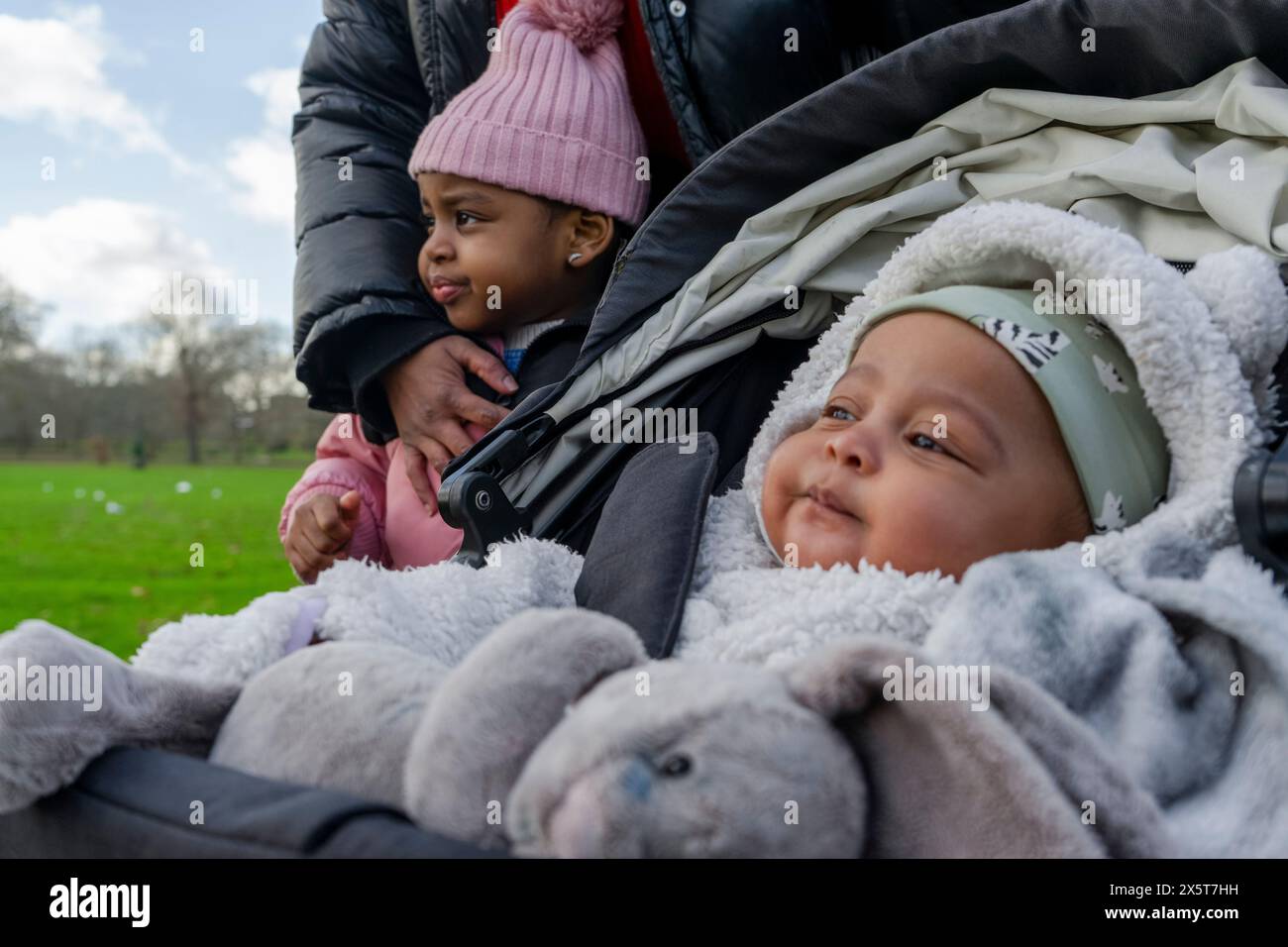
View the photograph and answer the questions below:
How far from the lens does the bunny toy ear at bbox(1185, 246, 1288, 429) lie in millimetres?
1208

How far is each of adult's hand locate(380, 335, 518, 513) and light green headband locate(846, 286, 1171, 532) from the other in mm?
833

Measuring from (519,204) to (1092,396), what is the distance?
3.80 feet

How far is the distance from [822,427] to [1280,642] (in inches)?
22.2

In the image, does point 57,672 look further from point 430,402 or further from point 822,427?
point 430,402

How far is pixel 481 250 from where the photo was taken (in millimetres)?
2055

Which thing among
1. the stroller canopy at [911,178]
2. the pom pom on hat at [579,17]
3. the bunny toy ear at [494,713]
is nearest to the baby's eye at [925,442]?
the stroller canopy at [911,178]

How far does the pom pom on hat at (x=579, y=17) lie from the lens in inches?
80.5

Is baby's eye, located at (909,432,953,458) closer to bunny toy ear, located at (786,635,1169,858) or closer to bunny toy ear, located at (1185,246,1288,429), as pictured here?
bunny toy ear, located at (1185,246,1288,429)

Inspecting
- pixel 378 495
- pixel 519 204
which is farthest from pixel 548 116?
pixel 378 495

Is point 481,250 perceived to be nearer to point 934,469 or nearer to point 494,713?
point 934,469
